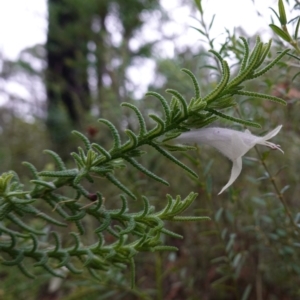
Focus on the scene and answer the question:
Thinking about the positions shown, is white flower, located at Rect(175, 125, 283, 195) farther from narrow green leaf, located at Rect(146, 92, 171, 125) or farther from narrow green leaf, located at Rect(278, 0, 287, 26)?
narrow green leaf, located at Rect(278, 0, 287, 26)

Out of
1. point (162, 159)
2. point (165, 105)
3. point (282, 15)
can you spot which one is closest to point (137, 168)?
point (165, 105)

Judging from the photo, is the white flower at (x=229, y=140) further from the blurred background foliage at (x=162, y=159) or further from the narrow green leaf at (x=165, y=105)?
the blurred background foliage at (x=162, y=159)

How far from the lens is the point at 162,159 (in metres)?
1.55

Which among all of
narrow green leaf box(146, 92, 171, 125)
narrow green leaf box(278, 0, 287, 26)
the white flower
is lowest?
the white flower

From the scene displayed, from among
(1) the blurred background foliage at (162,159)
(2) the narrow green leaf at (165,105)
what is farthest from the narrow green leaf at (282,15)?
(2) the narrow green leaf at (165,105)

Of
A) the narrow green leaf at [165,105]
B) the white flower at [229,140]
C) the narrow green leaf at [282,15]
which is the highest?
the narrow green leaf at [282,15]

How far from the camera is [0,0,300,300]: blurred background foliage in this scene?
0.95 metres

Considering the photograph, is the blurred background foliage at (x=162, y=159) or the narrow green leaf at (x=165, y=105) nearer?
the narrow green leaf at (x=165, y=105)

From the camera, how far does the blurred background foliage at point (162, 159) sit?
3.13ft

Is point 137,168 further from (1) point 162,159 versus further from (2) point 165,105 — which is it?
(1) point 162,159

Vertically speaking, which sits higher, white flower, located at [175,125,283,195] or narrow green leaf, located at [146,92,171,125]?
narrow green leaf, located at [146,92,171,125]

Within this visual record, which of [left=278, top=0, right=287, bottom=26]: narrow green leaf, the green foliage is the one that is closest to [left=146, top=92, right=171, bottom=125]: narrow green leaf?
the green foliage

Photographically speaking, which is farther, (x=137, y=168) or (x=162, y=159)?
(x=162, y=159)

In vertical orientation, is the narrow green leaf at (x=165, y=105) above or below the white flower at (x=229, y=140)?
above
